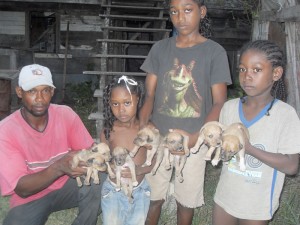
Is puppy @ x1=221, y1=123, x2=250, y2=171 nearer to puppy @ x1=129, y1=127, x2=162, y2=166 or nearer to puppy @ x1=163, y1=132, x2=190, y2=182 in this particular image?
puppy @ x1=163, y1=132, x2=190, y2=182

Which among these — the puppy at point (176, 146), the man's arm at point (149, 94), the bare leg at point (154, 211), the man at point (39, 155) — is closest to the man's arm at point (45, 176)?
the man at point (39, 155)

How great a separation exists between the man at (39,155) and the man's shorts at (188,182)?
18.8 inches

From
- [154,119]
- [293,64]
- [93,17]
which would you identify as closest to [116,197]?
[154,119]

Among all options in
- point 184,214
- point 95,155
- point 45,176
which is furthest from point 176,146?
point 184,214

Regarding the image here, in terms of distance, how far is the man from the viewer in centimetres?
243

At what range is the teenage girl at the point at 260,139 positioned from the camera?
2.05 m

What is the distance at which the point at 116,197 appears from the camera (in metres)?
2.49

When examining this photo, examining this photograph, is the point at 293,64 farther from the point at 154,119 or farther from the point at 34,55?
the point at 34,55

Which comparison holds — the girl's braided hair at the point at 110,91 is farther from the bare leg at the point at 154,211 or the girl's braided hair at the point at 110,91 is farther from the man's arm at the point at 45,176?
the bare leg at the point at 154,211

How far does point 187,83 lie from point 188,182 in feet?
2.45

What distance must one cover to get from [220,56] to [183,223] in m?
1.35

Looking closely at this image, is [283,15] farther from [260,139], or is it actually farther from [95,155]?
[95,155]

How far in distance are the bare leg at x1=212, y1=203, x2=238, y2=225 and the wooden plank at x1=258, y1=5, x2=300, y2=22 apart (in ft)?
8.20

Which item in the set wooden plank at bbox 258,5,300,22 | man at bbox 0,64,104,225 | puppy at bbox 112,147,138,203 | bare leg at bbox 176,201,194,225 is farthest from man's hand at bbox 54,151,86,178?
wooden plank at bbox 258,5,300,22
